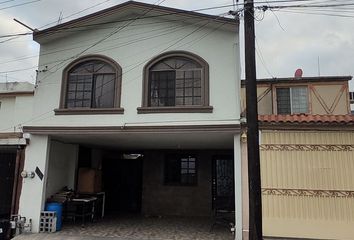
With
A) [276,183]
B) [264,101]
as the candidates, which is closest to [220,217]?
[276,183]

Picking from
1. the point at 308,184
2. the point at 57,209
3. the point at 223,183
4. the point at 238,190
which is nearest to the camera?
the point at 308,184

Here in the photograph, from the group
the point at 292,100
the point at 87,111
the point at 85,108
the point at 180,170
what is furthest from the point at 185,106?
the point at 292,100

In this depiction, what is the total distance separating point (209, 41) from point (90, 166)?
7.66 m

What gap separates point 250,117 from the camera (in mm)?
6809

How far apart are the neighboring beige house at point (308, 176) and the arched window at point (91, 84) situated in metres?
4.88

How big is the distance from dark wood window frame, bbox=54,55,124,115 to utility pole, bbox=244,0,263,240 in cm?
485

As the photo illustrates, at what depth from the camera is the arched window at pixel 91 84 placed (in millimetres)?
10992

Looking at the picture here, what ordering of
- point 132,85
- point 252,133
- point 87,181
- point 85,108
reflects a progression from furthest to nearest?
1. point 87,181
2. point 85,108
3. point 132,85
4. point 252,133

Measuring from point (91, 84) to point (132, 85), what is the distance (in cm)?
156

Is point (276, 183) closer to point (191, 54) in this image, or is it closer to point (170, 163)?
point (191, 54)

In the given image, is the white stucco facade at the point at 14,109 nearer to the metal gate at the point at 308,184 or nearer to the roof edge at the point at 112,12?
the roof edge at the point at 112,12

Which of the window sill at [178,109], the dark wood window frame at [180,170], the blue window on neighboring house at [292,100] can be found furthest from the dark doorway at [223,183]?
the window sill at [178,109]

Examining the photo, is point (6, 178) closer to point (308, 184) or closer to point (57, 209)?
point (57, 209)

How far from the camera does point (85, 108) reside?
10992 mm
